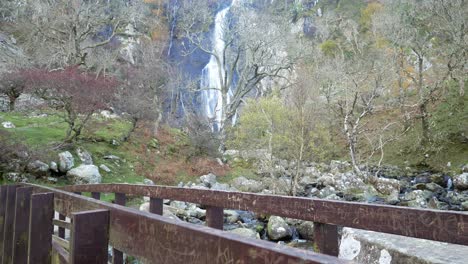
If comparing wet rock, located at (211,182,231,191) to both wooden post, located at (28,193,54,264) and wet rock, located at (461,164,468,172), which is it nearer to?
wet rock, located at (461,164,468,172)

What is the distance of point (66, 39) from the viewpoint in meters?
26.2

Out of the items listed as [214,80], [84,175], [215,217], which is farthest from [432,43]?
[215,217]

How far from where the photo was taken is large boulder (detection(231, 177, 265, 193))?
1602 centimetres

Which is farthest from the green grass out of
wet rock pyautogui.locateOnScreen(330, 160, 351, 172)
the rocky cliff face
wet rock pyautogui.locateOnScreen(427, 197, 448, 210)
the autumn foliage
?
wet rock pyautogui.locateOnScreen(427, 197, 448, 210)

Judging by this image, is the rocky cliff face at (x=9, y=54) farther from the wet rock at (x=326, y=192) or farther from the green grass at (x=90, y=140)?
the wet rock at (x=326, y=192)

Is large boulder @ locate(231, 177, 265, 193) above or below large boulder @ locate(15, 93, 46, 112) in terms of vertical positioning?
below

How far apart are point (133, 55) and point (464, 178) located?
3145cm

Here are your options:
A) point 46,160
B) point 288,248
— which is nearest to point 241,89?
point 46,160

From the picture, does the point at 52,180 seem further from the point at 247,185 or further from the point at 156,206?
the point at 156,206

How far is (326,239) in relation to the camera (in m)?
2.65

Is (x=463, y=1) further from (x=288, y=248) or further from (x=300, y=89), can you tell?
(x=288, y=248)

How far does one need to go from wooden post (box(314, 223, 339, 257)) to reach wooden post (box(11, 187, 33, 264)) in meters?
2.11

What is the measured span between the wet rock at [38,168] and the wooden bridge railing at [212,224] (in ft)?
29.3

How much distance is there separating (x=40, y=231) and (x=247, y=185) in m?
14.4
